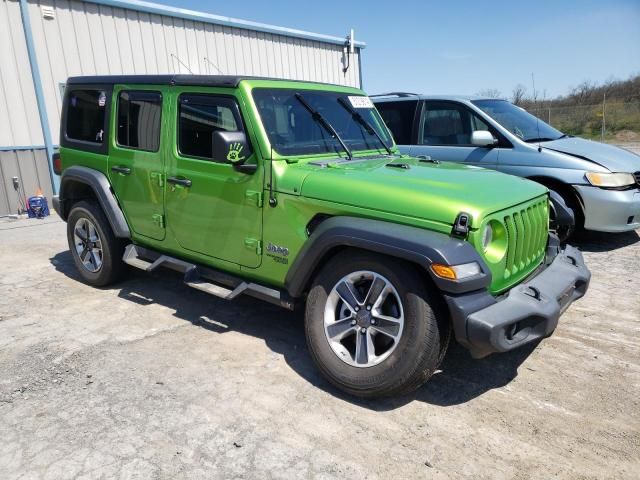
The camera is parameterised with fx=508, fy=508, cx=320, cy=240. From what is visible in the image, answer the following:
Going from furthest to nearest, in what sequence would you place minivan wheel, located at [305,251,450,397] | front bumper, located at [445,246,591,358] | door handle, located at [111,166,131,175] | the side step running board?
door handle, located at [111,166,131,175], the side step running board, minivan wheel, located at [305,251,450,397], front bumper, located at [445,246,591,358]

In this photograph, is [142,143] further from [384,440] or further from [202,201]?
[384,440]

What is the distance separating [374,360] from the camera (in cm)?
307

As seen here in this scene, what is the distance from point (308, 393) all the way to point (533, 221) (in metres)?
1.90

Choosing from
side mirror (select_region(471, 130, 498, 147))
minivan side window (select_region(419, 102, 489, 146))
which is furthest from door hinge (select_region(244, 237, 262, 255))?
minivan side window (select_region(419, 102, 489, 146))

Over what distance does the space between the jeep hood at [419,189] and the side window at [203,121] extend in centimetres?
74

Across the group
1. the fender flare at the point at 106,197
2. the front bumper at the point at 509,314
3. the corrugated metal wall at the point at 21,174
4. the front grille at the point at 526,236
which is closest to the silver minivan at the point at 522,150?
the front grille at the point at 526,236

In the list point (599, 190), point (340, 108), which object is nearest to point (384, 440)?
point (340, 108)

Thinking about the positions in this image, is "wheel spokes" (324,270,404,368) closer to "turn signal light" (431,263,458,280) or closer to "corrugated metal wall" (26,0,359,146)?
"turn signal light" (431,263,458,280)

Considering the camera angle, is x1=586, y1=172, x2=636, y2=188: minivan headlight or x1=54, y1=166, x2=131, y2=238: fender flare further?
x1=586, y1=172, x2=636, y2=188: minivan headlight

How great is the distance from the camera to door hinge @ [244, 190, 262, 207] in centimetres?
358

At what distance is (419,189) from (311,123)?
4.06 feet

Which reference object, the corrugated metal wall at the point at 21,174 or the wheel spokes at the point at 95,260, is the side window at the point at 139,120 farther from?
the corrugated metal wall at the point at 21,174

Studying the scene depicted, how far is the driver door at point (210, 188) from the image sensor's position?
3664mm

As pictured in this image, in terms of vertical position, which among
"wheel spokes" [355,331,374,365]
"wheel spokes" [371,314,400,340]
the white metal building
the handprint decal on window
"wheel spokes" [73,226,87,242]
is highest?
the white metal building
